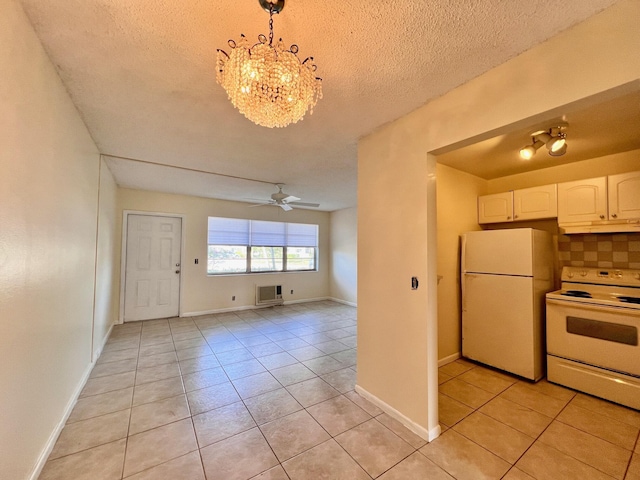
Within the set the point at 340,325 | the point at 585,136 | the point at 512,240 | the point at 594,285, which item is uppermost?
the point at 585,136

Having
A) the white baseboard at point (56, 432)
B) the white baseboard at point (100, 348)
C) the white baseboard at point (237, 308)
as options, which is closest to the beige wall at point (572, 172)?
the white baseboard at point (237, 308)

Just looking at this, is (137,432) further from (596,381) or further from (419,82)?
(596,381)

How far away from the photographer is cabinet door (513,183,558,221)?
9.21 feet

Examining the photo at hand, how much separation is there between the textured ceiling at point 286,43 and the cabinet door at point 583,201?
2061mm

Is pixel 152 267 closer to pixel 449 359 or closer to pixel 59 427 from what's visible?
pixel 59 427

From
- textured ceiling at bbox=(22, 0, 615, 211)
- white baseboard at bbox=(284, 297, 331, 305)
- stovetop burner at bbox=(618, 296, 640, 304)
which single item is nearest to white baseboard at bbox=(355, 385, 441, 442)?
stovetop burner at bbox=(618, 296, 640, 304)

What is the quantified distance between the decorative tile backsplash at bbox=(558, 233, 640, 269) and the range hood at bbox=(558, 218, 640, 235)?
0.25 metres

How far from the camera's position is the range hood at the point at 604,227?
2.34 metres

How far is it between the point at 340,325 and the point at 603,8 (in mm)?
4425

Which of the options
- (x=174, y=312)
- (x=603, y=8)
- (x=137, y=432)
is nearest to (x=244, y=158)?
(x=137, y=432)

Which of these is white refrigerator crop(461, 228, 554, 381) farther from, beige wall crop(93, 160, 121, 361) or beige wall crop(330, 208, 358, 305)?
beige wall crop(93, 160, 121, 361)

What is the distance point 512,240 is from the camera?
9.18ft

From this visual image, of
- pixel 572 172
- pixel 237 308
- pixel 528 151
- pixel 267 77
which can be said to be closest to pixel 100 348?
pixel 237 308

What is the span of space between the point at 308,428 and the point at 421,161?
86.4 inches
